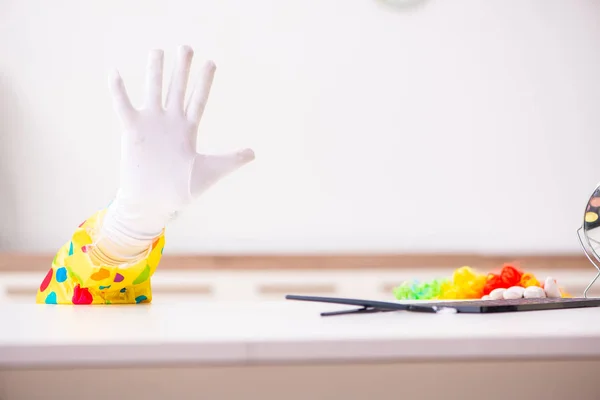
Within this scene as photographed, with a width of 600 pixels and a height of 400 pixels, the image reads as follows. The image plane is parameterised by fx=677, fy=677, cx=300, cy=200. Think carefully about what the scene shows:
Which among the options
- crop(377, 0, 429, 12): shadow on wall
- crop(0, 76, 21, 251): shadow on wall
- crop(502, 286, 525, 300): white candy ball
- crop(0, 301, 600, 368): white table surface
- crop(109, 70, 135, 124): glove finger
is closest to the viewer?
crop(0, 301, 600, 368): white table surface

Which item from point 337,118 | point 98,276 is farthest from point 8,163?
point 98,276

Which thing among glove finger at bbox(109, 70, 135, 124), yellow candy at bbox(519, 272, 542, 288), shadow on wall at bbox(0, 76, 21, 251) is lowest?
yellow candy at bbox(519, 272, 542, 288)

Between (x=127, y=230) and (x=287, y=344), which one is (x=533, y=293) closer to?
(x=287, y=344)

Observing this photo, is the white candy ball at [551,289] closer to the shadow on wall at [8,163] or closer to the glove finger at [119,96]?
the glove finger at [119,96]

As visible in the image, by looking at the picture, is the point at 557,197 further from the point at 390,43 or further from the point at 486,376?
the point at 486,376

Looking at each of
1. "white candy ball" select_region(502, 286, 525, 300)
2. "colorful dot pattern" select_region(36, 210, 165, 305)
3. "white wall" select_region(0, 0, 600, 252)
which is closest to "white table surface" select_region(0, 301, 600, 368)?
"white candy ball" select_region(502, 286, 525, 300)

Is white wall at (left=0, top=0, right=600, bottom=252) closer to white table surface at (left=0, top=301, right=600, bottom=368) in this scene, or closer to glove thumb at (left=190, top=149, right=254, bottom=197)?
glove thumb at (left=190, top=149, right=254, bottom=197)

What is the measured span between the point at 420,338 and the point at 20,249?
219 centimetres

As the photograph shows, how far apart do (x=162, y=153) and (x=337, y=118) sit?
1.54 m

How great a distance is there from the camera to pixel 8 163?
7.65 feet

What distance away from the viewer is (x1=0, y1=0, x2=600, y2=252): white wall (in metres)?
2.35

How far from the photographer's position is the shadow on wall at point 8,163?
7.58 ft

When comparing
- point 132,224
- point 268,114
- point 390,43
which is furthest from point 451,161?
point 132,224

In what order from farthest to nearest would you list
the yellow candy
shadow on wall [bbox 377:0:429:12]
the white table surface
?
shadow on wall [bbox 377:0:429:12] → the yellow candy → the white table surface
